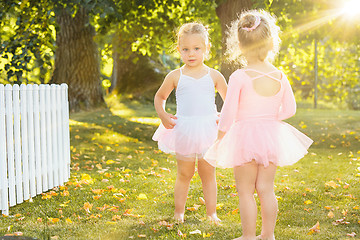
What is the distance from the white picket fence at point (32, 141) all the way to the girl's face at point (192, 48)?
1.94 metres

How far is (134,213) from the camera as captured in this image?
A: 14.9 ft

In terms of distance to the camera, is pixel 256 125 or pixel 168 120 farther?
pixel 168 120

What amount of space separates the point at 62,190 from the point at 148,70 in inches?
499

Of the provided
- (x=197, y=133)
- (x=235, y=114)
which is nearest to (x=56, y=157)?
(x=197, y=133)

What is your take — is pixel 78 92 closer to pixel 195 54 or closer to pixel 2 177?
pixel 2 177

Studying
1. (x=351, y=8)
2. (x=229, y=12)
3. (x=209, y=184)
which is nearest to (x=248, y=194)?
(x=209, y=184)

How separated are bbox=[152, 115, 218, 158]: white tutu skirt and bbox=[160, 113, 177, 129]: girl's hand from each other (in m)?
0.04

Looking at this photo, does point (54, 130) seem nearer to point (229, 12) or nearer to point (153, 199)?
point (153, 199)

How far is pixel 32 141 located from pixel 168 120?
6.51 feet

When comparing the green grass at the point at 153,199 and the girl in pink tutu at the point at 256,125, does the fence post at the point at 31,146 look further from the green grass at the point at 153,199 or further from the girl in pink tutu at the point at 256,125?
the girl in pink tutu at the point at 256,125

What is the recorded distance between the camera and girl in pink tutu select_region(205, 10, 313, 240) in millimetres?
3289

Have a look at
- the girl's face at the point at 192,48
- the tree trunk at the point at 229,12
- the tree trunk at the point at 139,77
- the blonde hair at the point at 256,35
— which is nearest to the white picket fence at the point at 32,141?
the girl's face at the point at 192,48

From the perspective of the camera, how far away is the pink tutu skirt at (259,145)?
3.28 meters

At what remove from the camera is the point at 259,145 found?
129 inches
